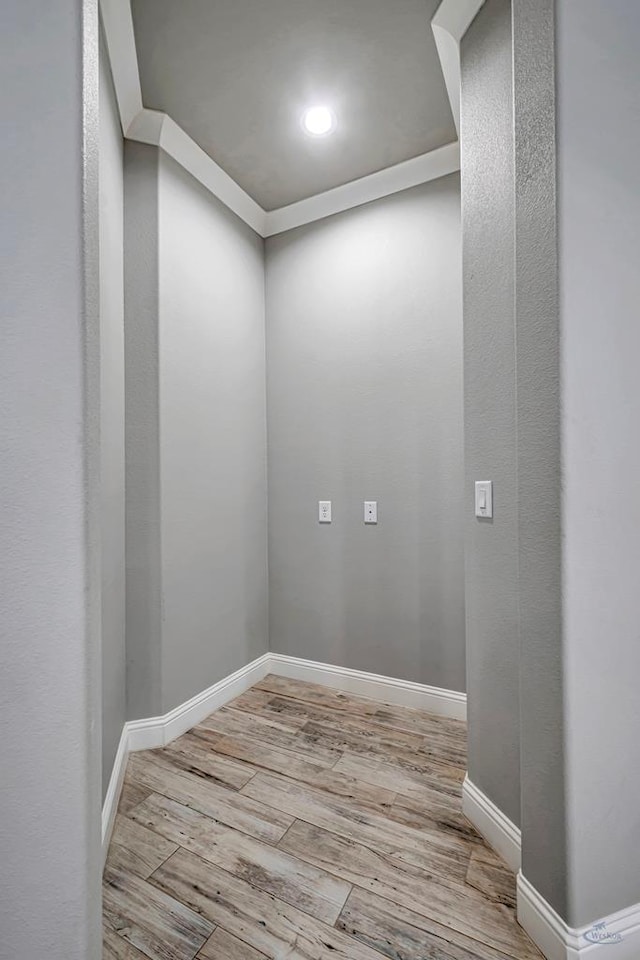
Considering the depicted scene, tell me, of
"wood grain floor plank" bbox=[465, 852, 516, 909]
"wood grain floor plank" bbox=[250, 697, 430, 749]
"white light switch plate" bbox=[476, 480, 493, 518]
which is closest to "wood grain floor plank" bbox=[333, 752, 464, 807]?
"wood grain floor plank" bbox=[250, 697, 430, 749]

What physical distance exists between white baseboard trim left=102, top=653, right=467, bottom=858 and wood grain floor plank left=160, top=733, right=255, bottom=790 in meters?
0.07

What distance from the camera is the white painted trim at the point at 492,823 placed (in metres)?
1.25

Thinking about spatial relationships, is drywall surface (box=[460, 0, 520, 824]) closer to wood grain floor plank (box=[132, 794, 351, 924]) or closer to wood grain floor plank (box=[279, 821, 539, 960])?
wood grain floor plank (box=[279, 821, 539, 960])

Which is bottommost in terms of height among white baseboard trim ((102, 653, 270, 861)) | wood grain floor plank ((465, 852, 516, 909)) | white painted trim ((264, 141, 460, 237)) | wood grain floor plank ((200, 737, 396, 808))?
wood grain floor plank ((200, 737, 396, 808))

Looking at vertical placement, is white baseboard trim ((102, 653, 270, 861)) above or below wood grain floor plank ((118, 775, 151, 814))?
above

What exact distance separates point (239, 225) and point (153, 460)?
1.52 m

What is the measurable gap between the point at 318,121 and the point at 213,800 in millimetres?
2817

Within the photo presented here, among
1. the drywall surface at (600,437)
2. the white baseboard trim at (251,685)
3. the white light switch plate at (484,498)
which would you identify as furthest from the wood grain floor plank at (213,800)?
the white light switch plate at (484,498)

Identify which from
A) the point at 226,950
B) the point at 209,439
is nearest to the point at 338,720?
the point at 226,950

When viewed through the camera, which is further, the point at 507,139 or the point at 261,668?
the point at 261,668

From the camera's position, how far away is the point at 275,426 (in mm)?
2643

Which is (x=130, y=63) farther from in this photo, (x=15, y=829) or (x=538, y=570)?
(x=15, y=829)

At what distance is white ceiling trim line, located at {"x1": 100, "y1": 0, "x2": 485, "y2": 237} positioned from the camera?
1.47m

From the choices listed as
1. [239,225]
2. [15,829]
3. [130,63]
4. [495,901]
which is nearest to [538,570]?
[495,901]
